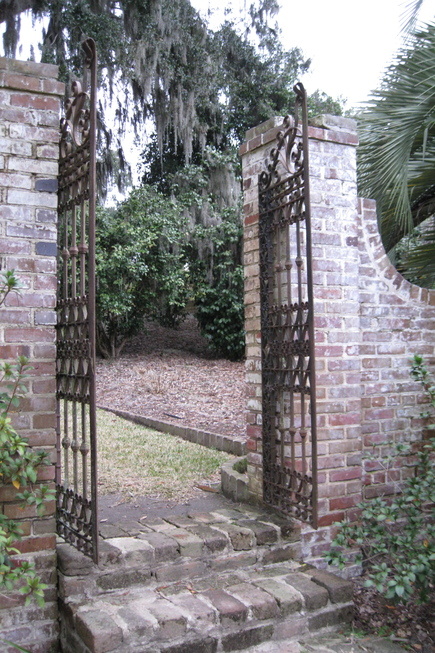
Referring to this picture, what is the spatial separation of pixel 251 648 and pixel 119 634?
61 centimetres

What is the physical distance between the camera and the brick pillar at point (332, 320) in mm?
3008

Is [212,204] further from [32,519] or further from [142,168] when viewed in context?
[32,519]

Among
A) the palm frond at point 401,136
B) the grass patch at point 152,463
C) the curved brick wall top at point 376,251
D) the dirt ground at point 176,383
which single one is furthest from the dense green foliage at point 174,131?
the curved brick wall top at point 376,251

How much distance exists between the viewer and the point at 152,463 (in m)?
4.84

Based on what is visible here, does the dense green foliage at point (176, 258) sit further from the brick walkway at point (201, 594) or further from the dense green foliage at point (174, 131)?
the brick walkway at point (201, 594)

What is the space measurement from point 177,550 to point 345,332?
1.42m

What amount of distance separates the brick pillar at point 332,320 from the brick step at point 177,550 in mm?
205

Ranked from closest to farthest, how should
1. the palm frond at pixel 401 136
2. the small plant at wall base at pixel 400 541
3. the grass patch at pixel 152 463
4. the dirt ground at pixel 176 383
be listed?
the small plant at wall base at pixel 400 541
the grass patch at pixel 152 463
the palm frond at pixel 401 136
the dirt ground at pixel 176 383

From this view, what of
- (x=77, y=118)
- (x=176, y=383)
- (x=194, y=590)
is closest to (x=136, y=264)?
(x=176, y=383)

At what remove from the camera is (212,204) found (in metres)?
13.0

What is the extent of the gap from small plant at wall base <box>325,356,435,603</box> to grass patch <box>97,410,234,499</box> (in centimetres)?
133

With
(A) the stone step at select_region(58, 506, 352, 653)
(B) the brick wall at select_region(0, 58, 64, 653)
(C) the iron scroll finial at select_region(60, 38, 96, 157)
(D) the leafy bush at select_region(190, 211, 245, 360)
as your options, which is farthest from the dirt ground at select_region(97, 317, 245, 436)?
(C) the iron scroll finial at select_region(60, 38, 96, 157)

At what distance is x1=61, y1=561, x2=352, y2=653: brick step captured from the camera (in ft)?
7.01

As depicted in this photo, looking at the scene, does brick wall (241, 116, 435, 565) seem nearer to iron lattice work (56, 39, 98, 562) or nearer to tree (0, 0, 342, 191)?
iron lattice work (56, 39, 98, 562)
